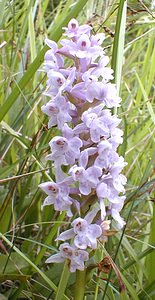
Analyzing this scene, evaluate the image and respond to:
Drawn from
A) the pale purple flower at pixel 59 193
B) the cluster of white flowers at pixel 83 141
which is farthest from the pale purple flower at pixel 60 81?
the pale purple flower at pixel 59 193

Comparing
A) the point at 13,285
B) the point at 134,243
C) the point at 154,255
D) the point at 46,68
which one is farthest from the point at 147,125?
the point at 46,68

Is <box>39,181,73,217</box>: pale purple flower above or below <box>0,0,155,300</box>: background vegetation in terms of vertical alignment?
above

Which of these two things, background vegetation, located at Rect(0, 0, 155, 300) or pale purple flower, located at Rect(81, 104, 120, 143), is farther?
background vegetation, located at Rect(0, 0, 155, 300)

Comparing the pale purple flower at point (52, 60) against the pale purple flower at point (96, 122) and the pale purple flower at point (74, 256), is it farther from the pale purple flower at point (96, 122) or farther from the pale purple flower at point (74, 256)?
the pale purple flower at point (74, 256)

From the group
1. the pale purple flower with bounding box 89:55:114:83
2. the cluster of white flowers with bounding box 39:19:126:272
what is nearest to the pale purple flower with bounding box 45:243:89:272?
the cluster of white flowers with bounding box 39:19:126:272

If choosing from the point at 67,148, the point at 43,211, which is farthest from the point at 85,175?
the point at 43,211

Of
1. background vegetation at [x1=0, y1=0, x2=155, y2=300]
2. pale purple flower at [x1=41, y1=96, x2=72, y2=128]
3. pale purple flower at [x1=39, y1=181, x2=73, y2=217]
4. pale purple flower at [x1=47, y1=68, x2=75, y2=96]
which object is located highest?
pale purple flower at [x1=47, y1=68, x2=75, y2=96]

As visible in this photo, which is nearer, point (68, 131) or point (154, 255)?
point (68, 131)

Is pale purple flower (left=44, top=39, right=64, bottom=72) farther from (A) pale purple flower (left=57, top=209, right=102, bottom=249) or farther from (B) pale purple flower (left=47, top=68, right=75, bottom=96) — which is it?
(A) pale purple flower (left=57, top=209, right=102, bottom=249)

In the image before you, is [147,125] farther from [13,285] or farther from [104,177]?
[104,177]

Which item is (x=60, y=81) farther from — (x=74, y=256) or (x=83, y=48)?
(x=74, y=256)
